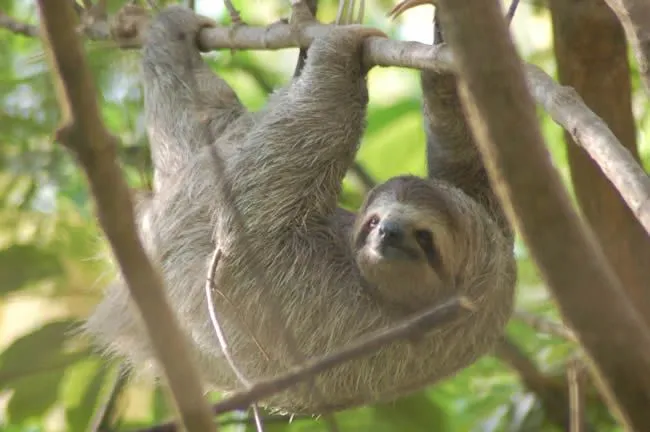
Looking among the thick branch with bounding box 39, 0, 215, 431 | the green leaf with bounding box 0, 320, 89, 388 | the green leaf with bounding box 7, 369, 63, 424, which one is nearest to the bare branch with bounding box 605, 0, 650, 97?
the thick branch with bounding box 39, 0, 215, 431

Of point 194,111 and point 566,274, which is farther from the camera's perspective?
point 194,111

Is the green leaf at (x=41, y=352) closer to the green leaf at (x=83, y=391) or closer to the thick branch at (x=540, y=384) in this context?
the green leaf at (x=83, y=391)

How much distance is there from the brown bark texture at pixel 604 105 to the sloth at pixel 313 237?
0.60 metres

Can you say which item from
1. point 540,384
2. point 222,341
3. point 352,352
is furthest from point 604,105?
point 352,352

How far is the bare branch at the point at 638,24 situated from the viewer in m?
2.86

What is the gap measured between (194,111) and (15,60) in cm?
203

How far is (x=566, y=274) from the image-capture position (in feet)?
5.95

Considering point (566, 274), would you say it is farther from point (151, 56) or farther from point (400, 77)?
point (400, 77)

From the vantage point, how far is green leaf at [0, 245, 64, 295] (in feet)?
16.5

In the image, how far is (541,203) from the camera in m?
1.83

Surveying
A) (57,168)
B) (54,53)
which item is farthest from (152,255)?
(54,53)

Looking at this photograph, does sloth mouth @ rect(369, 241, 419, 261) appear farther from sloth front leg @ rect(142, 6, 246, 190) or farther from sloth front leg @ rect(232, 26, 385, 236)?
sloth front leg @ rect(142, 6, 246, 190)

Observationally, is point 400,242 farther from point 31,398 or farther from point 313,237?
point 31,398

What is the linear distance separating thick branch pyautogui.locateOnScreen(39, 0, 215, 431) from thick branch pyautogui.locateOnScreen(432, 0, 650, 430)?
70cm
